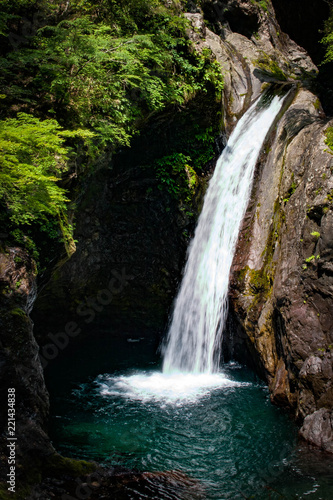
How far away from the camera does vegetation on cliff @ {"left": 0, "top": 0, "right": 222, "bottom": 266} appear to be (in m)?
5.17

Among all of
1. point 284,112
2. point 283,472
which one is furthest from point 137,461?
point 284,112

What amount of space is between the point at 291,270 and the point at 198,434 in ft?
11.1

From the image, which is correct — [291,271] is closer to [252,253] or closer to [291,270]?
[291,270]

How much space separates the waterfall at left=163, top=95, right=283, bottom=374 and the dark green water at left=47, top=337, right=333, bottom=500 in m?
0.87

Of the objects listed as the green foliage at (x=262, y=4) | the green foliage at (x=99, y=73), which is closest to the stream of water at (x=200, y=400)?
the green foliage at (x=99, y=73)

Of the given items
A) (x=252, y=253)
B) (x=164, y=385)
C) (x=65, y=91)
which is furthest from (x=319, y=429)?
(x=65, y=91)

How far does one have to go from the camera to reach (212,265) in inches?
368

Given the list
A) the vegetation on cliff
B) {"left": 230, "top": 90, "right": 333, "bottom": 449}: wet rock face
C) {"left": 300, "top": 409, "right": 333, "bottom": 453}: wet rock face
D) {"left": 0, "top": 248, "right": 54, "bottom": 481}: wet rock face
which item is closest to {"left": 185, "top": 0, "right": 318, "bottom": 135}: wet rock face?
the vegetation on cliff

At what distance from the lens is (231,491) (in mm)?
4223

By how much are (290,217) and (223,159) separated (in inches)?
171

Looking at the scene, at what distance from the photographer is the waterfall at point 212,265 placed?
8797 mm

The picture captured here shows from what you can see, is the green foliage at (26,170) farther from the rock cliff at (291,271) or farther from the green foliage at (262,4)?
the green foliage at (262,4)

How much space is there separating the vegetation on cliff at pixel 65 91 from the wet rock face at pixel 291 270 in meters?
3.46

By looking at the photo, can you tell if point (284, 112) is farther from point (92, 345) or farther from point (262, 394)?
point (92, 345)
